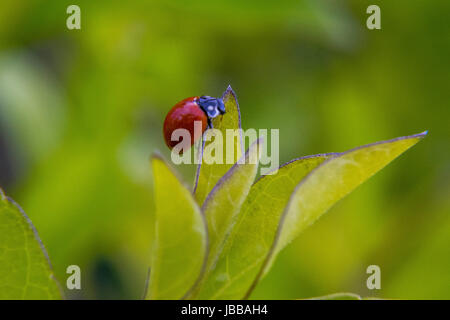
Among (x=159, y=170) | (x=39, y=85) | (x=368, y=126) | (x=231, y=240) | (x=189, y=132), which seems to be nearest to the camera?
(x=159, y=170)

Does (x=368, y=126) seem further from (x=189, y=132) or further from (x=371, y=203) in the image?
(x=189, y=132)

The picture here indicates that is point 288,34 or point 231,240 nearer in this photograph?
point 231,240

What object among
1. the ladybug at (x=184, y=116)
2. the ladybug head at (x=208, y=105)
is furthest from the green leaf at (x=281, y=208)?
the ladybug at (x=184, y=116)

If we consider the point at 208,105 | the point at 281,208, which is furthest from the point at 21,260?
the point at 208,105

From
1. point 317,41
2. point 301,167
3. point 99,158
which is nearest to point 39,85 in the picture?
point 99,158

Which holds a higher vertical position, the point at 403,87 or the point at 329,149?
the point at 403,87

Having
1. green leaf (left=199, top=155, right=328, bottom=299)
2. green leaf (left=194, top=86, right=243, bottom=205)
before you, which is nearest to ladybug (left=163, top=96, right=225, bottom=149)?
green leaf (left=194, top=86, right=243, bottom=205)

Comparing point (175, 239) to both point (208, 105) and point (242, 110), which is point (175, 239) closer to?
point (208, 105)
